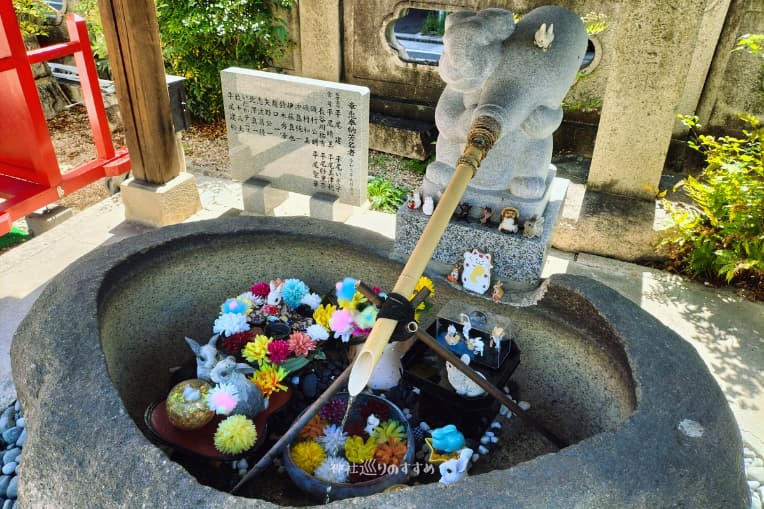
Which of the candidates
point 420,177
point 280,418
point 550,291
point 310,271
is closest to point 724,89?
point 420,177

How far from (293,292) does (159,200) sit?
2449 millimetres

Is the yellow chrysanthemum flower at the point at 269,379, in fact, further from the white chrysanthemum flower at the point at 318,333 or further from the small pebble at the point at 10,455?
the small pebble at the point at 10,455

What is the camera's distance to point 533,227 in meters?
2.95

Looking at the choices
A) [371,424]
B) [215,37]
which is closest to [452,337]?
[371,424]

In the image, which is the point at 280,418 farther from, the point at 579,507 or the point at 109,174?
the point at 109,174

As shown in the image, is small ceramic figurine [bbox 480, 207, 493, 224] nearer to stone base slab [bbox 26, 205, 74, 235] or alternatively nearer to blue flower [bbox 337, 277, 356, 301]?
blue flower [bbox 337, 277, 356, 301]

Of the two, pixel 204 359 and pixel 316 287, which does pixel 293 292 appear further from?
pixel 204 359

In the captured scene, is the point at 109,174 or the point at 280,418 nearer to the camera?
the point at 280,418

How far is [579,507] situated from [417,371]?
131 cm

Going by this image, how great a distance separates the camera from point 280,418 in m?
3.18

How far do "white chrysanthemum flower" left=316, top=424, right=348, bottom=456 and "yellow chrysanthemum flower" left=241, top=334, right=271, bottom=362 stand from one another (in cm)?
56

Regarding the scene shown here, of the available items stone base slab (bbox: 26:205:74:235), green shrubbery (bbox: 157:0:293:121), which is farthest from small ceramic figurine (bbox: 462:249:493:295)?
green shrubbery (bbox: 157:0:293:121)

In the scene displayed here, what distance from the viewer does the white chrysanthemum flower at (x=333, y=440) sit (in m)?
2.82

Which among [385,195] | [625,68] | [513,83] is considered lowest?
[385,195]
